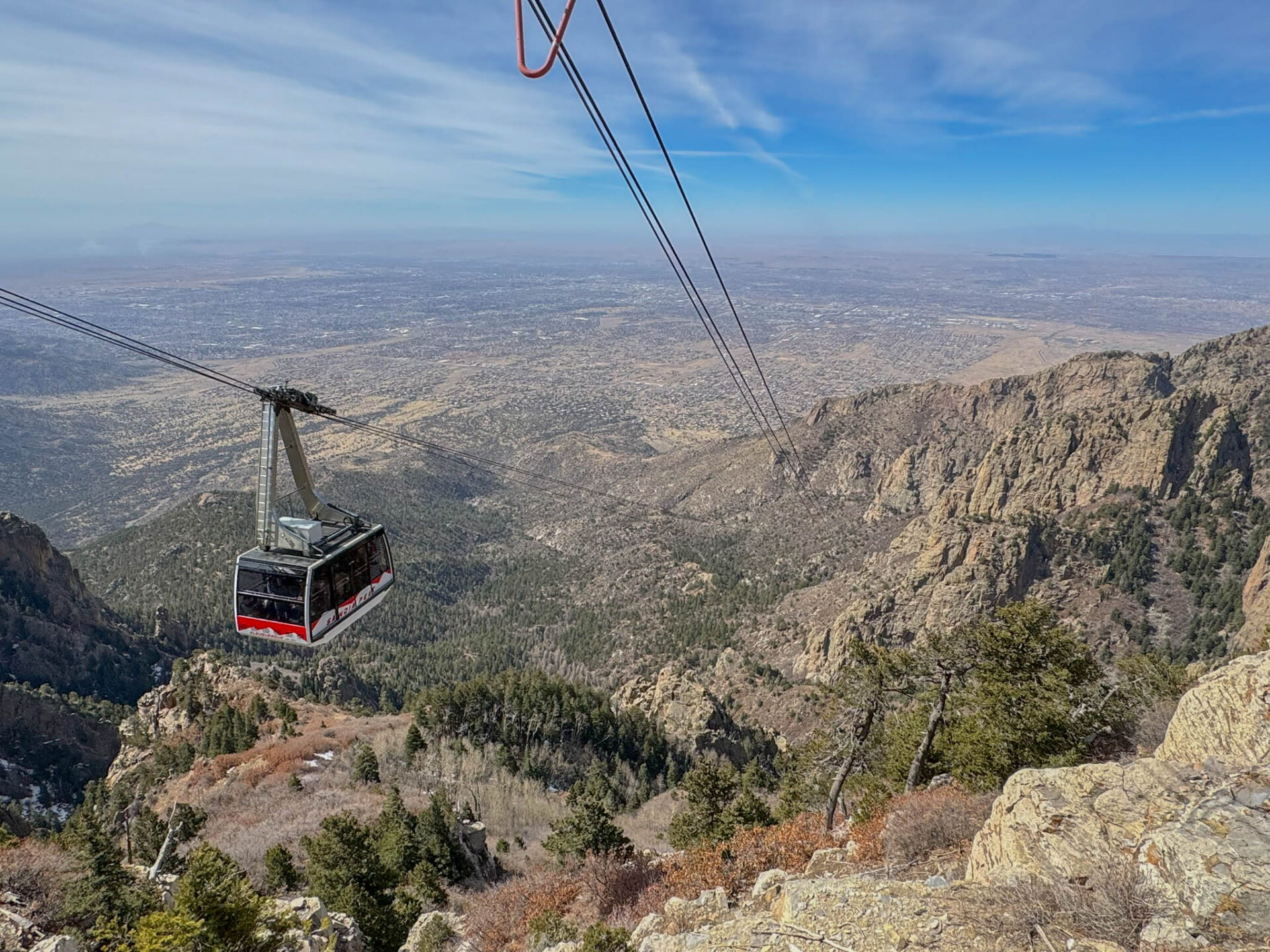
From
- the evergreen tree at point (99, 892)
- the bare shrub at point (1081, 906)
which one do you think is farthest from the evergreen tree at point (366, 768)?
the bare shrub at point (1081, 906)

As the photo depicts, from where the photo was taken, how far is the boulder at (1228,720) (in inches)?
384

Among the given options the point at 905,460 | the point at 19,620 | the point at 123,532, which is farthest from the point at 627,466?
the point at 19,620

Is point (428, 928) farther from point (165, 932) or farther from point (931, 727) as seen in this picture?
point (931, 727)

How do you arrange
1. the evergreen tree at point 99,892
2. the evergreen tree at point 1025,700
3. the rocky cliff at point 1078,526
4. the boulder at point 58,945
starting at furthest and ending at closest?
the rocky cliff at point 1078,526 → the evergreen tree at point 1025,700 → the evergreen tree at point 99,892 → the boulder at point 58,945

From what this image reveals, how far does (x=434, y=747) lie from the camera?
4225 cm

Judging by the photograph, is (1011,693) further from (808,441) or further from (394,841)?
(808,441)

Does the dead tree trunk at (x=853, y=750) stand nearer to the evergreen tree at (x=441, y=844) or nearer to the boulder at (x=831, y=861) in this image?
the boulder at (x=831, y=861)

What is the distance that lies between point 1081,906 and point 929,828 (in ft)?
18.6

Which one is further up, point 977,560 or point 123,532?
point 977,560

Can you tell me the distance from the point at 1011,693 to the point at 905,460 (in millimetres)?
101497

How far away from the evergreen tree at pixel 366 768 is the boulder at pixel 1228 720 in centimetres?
3557

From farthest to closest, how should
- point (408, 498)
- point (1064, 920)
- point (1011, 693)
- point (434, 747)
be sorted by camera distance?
point (408, 498) < point (434, 747) < point (1011, 693) < point (1064, 920)

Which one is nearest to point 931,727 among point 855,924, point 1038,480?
point 855,924

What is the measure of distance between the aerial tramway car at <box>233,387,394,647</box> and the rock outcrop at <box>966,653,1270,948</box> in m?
14.0
